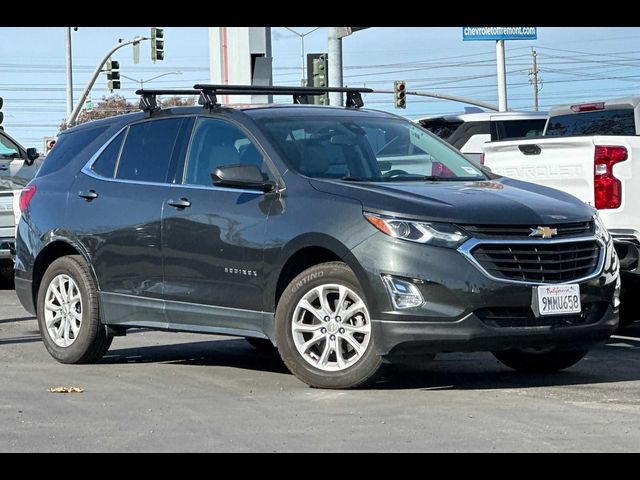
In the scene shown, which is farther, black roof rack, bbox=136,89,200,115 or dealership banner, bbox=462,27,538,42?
dealership banner, bbox=462,27,538,42

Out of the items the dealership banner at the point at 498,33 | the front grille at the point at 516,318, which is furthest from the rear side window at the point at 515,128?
the dealership banner at the point at 498,33

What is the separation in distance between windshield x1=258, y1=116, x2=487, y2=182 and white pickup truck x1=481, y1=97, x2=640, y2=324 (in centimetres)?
119

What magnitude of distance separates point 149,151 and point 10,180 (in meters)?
8.02

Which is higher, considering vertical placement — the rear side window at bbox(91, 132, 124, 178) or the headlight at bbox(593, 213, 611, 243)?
the rear side window at bbox(91, 132, 124, 178)

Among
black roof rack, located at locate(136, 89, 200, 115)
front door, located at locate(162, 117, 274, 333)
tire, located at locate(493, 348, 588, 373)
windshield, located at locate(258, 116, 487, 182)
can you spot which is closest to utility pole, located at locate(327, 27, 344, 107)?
black roof rack, located at locate(136, 89, 200, 115)

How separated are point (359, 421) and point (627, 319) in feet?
14.5

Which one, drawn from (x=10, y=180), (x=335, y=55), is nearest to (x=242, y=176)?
(x=10, y=180)

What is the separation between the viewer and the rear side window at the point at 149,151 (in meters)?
9.13

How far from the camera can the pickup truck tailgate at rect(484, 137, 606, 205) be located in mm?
9914

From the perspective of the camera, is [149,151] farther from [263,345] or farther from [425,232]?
[425,232]

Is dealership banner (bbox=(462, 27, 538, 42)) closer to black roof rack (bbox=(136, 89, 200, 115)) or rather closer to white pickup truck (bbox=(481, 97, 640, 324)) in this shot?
white pickup truck (bbox=(481, 97, 640, 324))
